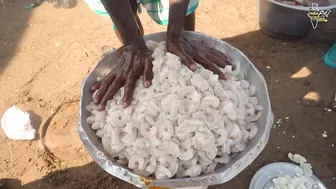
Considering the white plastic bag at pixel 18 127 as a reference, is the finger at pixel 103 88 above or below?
above

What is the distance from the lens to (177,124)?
127 centimetres

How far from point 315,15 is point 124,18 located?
1.61 m

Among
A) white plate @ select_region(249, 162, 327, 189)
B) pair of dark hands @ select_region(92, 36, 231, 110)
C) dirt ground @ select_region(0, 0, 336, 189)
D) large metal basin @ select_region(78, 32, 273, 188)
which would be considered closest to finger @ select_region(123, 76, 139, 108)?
pair of dark hands @ select_region(92, 36, 231, 110)

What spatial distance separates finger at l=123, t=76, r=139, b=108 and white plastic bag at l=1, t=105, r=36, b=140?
1.07 meters

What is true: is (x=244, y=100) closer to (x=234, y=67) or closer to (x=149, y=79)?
(x=234, y=67)

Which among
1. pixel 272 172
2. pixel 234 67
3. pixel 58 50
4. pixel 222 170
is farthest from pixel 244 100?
pixel 58 50

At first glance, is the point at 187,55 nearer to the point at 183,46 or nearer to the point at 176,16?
the point at 183,46

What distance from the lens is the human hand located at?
4.57 feet

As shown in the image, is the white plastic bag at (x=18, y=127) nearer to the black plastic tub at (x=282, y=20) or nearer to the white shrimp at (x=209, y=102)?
the white shrimp at (x=209, y=102)

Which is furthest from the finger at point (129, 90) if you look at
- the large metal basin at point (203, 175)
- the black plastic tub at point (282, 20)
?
the black plastic tub at point (282, 20)

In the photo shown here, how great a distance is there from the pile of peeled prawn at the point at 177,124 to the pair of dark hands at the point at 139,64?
0.03 m

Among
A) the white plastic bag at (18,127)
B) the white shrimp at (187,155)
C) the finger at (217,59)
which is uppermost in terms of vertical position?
the finger at (217,59)

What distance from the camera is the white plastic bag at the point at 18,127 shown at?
7.06 feet

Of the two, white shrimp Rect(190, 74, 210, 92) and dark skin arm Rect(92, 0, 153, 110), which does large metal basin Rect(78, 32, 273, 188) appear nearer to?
dark skin arm Rect(92, 0, 153, 110)
